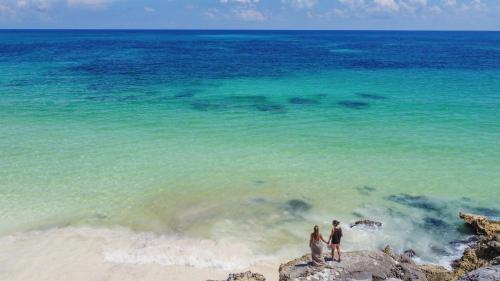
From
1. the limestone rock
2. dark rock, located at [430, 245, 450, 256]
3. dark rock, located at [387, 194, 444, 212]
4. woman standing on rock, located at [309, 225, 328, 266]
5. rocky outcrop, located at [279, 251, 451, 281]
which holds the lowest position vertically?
dark rock, located at [430, 245, 450, 256]

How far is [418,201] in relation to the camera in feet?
71.4

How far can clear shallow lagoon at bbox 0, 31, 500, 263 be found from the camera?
769 inches

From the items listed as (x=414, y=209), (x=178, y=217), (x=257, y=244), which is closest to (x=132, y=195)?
(x=178, y=217)

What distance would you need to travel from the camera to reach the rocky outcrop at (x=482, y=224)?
1777cm

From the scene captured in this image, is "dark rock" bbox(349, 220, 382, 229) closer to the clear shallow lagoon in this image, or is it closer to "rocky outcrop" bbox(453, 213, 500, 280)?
the clear shallow lagoon

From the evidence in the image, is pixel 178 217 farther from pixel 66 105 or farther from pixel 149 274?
pixel 66 105

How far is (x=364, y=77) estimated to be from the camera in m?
59.4

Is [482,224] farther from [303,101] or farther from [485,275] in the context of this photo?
[303,101]

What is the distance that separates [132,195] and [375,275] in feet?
44.3

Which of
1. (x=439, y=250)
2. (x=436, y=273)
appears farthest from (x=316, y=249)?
(x=439, y=250)

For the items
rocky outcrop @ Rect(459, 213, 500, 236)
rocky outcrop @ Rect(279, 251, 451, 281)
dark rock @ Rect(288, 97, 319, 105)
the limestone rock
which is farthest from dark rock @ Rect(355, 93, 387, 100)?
rocky outcrop @ Rect(279, 251, 451, 281)

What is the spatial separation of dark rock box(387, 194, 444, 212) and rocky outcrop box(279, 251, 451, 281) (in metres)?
7.06

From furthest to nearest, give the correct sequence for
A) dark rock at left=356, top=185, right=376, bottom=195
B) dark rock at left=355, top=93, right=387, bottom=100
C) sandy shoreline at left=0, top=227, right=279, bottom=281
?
dark rock at left=355, top=93, right=387, bottom=100
dark rock at left=356, top=185, right=376, bottom=195
sandy shoreline at left=0, top=227, right=279, bottom=281

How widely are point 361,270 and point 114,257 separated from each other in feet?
31.9
